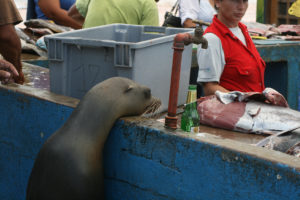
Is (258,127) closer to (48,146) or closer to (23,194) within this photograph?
(48,146)

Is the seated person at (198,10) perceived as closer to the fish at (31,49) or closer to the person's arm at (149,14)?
the person's arm at (149,14)

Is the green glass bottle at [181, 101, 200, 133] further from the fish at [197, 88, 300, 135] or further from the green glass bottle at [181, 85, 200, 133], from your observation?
the fish at [197, 88, 300, 135]

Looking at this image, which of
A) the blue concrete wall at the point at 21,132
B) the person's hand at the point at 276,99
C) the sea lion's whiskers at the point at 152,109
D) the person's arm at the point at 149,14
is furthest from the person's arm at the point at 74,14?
the person's hand at the point at 276,99

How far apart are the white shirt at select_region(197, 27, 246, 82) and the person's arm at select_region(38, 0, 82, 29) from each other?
418cm

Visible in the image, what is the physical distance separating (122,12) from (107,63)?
1.44 m

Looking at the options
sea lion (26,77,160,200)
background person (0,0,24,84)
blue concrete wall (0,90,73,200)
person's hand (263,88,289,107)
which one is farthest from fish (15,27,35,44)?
person's hand (263,88,289,107)

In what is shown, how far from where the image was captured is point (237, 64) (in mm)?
3451

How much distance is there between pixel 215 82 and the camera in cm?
341

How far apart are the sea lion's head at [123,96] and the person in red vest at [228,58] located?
2.33ft

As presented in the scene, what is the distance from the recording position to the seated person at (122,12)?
169 inches

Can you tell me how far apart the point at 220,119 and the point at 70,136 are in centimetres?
98

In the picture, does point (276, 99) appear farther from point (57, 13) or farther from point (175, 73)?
point (57, 13)

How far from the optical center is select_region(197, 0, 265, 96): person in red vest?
3389 millimetres

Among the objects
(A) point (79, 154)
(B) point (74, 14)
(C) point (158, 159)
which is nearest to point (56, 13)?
(B) point (74, 14)
